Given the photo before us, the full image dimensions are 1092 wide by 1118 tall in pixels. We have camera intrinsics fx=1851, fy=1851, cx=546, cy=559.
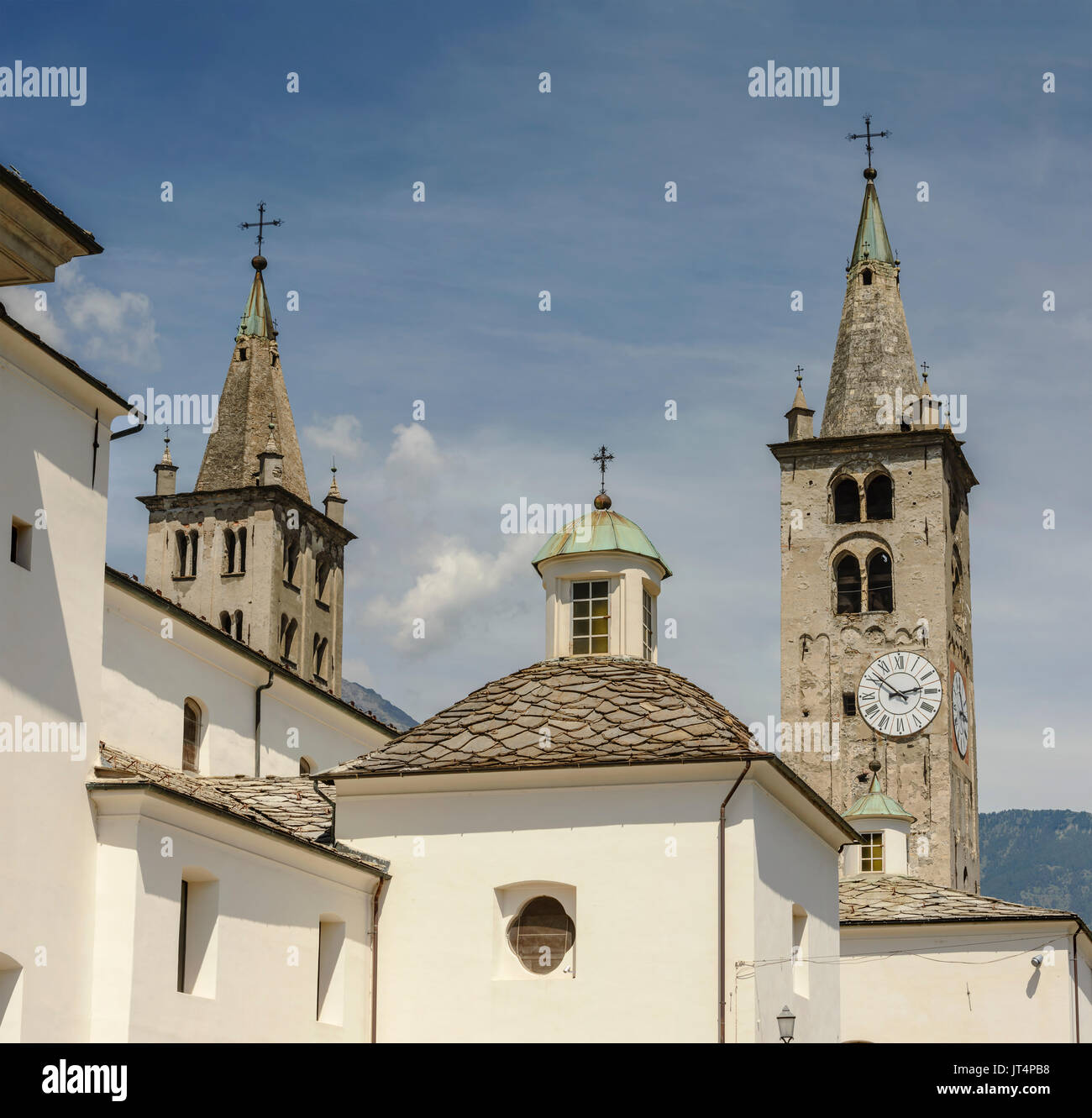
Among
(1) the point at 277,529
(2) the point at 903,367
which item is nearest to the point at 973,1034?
(2) the point at 903,367

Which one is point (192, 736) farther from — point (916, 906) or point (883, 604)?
point (883, 604)

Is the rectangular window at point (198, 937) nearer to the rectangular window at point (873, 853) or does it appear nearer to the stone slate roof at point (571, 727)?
the stone slate roof at point (571, 727)

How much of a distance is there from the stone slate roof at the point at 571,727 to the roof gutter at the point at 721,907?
503 mm

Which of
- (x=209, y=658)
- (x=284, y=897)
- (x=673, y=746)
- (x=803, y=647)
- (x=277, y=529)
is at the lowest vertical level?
(x=284, y=897)

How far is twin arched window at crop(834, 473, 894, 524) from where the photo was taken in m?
61.3

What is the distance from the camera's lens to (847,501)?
203 ft

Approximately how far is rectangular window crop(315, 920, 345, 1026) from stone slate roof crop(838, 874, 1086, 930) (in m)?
14.7

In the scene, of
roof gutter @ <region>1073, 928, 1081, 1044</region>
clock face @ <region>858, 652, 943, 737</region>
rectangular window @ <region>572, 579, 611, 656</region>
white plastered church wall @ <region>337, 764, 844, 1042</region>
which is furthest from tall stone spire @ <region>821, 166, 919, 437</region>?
white plastered church wall @ <region>337, 764, 844, 1042</region>

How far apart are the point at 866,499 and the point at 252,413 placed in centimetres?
2551

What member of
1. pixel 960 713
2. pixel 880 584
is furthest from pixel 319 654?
pixel 960 713

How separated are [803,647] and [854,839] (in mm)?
31851

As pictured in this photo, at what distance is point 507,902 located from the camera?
78.4 feet

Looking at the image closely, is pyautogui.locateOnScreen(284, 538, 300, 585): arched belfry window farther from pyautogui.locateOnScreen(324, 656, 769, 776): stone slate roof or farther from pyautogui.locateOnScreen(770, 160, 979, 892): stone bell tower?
pyautogui.locateOnScreen(324, 656, 769, 776): stone slate roof
